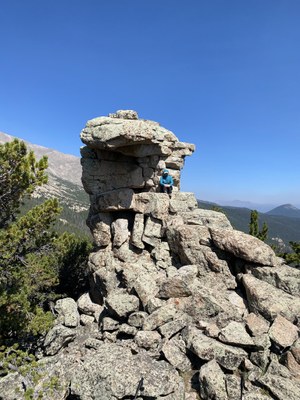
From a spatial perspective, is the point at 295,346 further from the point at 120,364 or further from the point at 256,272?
the point at 120,364

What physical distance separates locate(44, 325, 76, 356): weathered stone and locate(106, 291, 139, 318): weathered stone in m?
3.71

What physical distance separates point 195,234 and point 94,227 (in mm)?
11728

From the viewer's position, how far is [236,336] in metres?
17.4

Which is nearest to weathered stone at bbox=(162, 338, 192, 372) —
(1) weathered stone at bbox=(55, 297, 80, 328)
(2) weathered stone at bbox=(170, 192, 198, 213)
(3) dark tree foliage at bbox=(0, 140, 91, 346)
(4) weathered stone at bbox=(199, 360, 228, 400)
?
(4) weathered stone at bbox=(199, 360, 228, 400)

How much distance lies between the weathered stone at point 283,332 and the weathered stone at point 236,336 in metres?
1.53

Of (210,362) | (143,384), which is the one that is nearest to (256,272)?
(210,362)

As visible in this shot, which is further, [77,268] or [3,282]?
[77,268]

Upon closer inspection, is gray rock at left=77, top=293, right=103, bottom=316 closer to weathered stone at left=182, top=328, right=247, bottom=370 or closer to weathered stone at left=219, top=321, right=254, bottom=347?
weathered stone at left=182, top=328, right=247, bottom=370

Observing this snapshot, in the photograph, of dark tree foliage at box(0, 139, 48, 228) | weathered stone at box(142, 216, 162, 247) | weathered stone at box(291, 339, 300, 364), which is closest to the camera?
weathered stone at box(291, 339, 300, 364)

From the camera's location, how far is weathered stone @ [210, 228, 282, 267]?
22000mm

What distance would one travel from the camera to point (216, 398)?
48.5 ft

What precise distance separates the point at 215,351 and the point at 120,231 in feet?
50.6

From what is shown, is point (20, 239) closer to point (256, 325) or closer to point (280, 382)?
point (256, 325)

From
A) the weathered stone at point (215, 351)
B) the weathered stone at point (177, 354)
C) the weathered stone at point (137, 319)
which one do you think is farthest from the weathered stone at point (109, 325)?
the weathered stone at point (215, 351)
